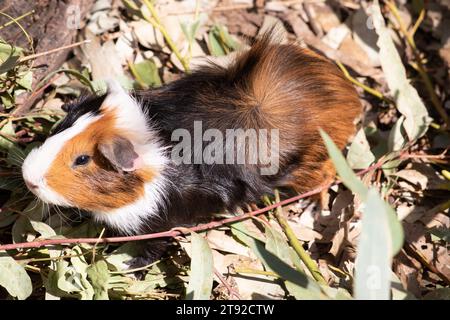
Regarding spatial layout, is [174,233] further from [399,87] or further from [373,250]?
[399,87]

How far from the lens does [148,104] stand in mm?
2305

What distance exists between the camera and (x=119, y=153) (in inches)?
77.8

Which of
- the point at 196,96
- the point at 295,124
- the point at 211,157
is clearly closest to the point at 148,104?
the point at 196,96

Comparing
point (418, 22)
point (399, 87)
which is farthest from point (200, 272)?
point (418, 22)

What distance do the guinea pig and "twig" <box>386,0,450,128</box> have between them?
694 mm

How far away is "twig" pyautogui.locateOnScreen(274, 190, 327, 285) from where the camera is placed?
2.26 metres

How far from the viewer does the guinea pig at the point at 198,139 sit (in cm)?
205

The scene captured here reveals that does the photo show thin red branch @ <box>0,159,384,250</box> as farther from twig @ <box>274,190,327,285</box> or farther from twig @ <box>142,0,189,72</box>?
twig @ <box>142,0,189,72</box>

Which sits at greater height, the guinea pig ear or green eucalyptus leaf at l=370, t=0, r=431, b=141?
green eucalyptus leaf at l=370, t=0, r=431, b=141

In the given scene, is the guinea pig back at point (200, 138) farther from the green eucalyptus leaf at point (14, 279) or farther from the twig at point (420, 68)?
the twig at point (420, 68)

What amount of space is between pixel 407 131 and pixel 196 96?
93 cm

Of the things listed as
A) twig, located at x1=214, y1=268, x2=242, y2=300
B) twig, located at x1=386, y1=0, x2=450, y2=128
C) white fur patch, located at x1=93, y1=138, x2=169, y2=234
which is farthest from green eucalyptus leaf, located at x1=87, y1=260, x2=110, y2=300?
twig, located at x1=386, y1=0, x2=450, y2=128

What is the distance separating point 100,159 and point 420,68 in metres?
1.71

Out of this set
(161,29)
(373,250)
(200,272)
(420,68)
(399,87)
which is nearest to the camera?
(373,250)
